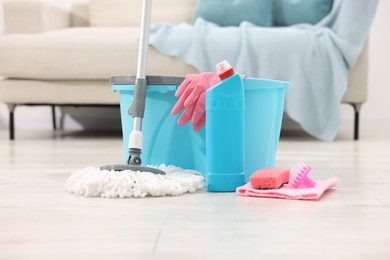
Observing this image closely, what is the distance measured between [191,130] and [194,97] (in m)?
0.13

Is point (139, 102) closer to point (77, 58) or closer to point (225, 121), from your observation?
point (225, 121)

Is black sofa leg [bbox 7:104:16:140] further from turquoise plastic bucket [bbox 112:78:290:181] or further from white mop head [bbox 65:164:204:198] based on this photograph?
white mop head [bbox 65:164:204:198]

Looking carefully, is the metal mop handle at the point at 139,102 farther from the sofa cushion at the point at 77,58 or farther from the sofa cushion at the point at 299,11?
the sofa cushion at the point at 299,11

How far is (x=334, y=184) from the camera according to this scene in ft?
4.27

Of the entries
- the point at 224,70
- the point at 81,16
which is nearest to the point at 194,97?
the point at 224,70

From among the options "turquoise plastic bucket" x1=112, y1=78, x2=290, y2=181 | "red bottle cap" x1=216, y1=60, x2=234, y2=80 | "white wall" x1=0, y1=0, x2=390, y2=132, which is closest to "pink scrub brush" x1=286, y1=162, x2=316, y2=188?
"turquoise plastic bucket" x1=112, y1=78, x2=290, y2=181

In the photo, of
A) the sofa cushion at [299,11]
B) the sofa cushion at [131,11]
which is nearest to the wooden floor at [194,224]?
the sofa cushion at [299,11]

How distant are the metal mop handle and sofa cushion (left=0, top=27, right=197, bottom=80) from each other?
4.26ft

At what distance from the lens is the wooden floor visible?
764 millimetres

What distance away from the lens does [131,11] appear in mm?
3334

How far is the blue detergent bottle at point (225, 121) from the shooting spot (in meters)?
1.19

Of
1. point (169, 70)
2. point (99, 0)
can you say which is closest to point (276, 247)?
point (169, 70)

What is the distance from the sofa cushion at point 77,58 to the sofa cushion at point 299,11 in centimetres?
68

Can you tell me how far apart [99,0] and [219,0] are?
753mm
